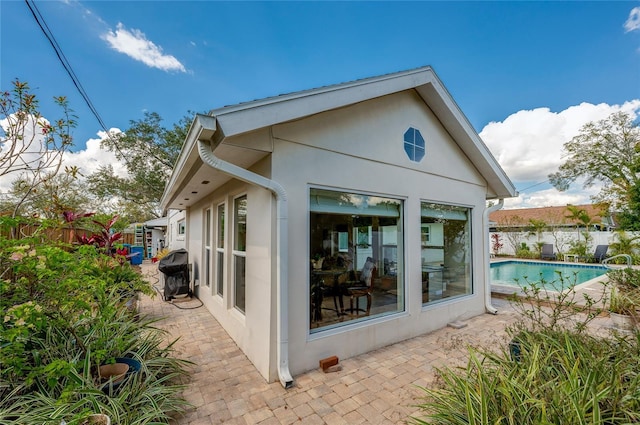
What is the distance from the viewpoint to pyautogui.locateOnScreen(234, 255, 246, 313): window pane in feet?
15.4

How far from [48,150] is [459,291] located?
8295mm

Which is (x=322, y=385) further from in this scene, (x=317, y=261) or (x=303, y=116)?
(x=303, y=116)

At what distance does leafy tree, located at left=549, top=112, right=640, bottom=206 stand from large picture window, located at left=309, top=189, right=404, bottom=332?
2275 cm

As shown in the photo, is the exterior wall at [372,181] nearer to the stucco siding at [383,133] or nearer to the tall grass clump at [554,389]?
the stucco siding at [383,133]

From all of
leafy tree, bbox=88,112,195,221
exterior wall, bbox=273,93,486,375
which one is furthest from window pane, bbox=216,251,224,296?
leafy tree, bbox=88,112,195,221

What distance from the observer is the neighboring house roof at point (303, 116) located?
3.07 metres

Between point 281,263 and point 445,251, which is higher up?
point 281,263

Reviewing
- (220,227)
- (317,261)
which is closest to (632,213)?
(317,261)

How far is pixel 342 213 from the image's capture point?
14.5ft

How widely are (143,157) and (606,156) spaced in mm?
35261

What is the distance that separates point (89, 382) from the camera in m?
2.69

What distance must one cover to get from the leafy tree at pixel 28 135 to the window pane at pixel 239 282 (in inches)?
115

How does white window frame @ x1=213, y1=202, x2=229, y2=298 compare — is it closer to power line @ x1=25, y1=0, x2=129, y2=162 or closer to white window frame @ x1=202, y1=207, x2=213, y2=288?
white window frame @ x1=202, y1=207, x2=213, y2=288

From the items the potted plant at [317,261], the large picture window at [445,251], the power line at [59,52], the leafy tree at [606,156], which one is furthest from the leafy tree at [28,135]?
the leafy tree at [606,156]
